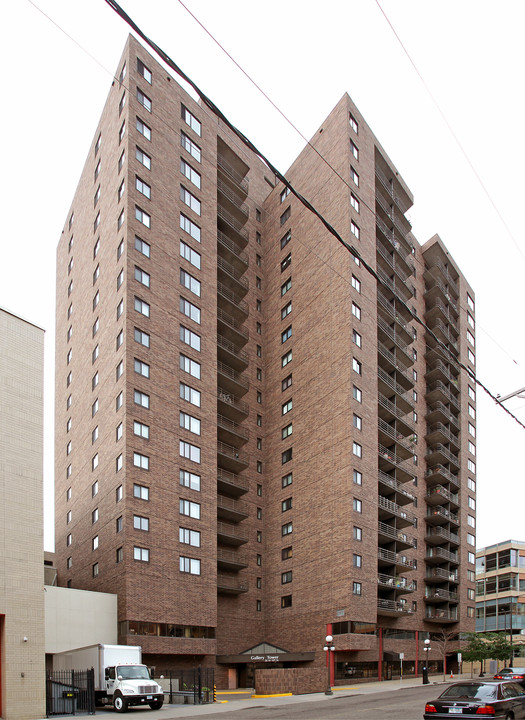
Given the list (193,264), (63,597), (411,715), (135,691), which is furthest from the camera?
(193,264)

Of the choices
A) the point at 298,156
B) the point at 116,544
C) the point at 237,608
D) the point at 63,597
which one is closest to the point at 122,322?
the point at 116,544

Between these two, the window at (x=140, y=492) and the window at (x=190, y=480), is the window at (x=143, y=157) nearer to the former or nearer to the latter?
the window at (x=190, y=480)

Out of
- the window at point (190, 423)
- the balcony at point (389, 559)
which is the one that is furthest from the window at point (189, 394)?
the balcony at point (389, 559)

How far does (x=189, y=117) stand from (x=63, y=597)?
3652 cm

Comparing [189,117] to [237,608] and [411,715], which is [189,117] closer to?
[237,608]

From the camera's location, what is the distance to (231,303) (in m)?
56.5

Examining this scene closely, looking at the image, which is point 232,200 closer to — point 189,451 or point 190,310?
point 190,310

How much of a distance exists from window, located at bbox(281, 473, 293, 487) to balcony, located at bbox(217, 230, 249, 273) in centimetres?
1806

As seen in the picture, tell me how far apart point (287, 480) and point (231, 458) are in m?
5.27

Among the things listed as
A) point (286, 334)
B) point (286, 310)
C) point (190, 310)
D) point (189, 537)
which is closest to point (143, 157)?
point (190, 310)

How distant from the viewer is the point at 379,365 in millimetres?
58969

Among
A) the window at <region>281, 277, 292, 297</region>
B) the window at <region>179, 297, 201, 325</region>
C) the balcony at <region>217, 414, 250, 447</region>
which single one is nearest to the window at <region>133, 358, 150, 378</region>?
the window at <region>179, 297, 201, 325</region>

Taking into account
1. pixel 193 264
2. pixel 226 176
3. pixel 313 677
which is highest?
pixel 226 176

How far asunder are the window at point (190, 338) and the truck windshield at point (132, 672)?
24.1 m
